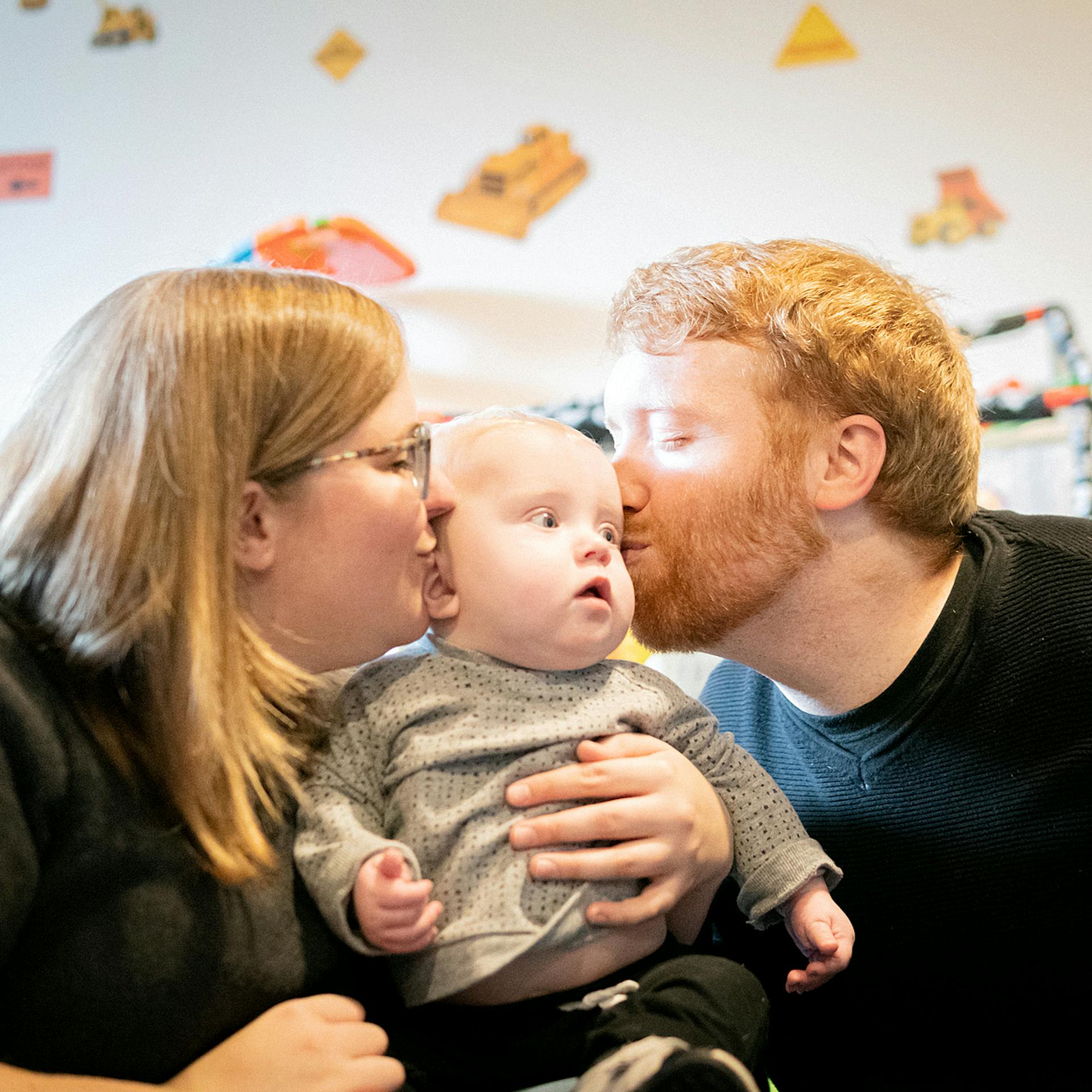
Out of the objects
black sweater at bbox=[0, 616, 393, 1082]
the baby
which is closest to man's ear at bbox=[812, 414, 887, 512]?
the baby

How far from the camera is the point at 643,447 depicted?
1.48m

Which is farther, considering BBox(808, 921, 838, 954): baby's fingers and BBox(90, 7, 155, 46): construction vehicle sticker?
BBox(90, 7, 155, 46): construction vehicle sticker

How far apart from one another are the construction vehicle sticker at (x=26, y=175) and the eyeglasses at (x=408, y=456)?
2406mm

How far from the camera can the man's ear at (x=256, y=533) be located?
977 mm

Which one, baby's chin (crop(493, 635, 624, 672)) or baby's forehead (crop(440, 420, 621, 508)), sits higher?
baby's forehead (crop(440, 420, 621, 508))

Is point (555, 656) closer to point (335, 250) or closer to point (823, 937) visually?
point (823, 937)

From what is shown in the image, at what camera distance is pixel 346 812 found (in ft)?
3.17

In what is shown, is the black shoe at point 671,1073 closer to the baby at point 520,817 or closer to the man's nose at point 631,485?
the baby at point 520,817

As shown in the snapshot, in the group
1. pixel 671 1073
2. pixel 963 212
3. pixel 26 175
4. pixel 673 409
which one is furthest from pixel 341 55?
pixel 671 1073

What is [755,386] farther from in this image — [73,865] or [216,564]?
[73,865]

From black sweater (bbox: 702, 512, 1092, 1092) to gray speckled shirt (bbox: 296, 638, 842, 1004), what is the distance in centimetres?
30

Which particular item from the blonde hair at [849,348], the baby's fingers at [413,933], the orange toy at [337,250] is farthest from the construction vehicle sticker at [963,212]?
the baby's fingers at [413,933]

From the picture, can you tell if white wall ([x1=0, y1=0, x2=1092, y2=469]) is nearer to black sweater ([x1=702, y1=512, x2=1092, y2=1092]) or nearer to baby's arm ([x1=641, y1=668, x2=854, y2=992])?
black sweater ([x1=702, y1=512, x2=1092, y2=1092])

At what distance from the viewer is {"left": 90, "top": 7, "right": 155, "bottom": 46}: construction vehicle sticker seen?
9.64 ft
